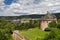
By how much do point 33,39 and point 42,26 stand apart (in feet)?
80.8

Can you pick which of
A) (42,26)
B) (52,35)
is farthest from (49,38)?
(42,26)

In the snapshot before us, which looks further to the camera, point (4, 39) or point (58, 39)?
point (4, 39)

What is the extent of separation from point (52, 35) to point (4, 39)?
6.40 m

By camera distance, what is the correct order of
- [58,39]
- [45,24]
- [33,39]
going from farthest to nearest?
[45,24], [33,39], [58,39]

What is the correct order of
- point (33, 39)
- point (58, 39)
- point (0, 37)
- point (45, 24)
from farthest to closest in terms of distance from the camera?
1. point (45, 24)
2. point (33, 39)
3. point (0, 37)
4. point (58, 39)

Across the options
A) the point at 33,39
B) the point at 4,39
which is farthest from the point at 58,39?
the point at 33,39

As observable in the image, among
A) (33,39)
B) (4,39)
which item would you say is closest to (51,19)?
(33,39)

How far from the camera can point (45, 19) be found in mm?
57312

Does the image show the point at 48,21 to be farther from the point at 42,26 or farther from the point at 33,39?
the point at 33,39

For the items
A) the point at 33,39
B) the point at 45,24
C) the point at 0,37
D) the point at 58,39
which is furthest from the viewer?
the point at 45,24

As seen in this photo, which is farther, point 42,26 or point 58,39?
point 42,26

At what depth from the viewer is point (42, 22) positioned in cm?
5803

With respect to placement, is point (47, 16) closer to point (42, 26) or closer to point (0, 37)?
point (42, 26)

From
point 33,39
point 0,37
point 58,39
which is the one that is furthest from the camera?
point 33,39
